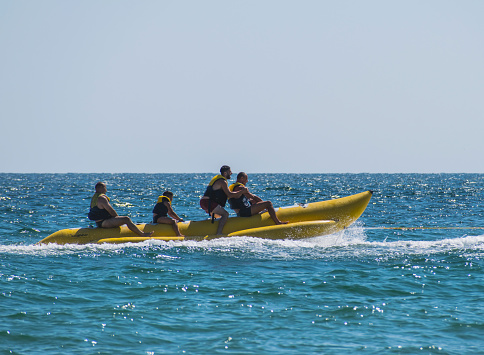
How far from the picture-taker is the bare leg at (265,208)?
10.1m

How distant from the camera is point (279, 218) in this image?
10.4 m

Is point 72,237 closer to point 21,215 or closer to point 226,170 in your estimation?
point 226,170

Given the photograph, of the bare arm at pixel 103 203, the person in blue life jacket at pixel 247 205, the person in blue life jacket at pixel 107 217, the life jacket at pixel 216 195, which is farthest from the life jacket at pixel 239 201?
the bare arm at pixel 103 203

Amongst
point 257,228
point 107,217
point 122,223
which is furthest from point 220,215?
point 107,217

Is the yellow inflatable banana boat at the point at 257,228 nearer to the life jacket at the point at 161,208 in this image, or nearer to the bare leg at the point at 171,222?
the bare leg at the point at 171,222

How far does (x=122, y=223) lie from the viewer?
989cm

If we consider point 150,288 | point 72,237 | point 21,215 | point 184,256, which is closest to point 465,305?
point 150,288

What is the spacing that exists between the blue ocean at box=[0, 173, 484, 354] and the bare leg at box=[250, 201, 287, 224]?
0.62 m

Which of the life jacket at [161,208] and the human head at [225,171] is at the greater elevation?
the human head at [225,171]

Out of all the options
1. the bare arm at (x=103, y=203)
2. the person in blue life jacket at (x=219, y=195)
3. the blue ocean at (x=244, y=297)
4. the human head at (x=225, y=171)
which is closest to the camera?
the blue ocean at (x=244, y=297)

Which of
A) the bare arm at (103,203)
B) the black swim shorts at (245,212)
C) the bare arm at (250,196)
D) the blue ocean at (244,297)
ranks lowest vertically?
the blue ocean at (244,297)

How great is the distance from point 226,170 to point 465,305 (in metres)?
4.97

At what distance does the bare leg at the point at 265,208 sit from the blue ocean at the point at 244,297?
2.04 feet

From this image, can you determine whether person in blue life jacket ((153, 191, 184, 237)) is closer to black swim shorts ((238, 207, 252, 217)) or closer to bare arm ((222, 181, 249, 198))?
bare arm ((222, 181, 249, 198))
